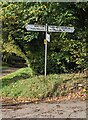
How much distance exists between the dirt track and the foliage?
5.00 m

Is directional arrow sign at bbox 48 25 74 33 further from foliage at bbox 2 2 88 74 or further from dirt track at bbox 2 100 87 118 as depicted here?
dirt track at bbox 2 100 87 118

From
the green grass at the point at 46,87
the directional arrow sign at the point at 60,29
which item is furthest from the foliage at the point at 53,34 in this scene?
the green grass at the point at 46,87

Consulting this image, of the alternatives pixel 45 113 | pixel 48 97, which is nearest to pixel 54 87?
pixel 48 97

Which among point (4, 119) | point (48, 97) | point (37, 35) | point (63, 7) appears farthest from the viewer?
point (37, 35)

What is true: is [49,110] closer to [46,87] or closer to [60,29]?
[46,87]

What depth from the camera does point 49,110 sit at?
952 centimetres

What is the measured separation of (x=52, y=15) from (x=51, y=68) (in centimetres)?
268

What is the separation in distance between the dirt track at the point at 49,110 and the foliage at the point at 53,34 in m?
5.00

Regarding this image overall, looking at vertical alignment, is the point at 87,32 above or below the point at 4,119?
above

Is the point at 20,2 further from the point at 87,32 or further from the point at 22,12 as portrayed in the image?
the point at 87,32

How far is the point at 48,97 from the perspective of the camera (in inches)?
475

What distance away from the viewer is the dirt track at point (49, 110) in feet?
29.0

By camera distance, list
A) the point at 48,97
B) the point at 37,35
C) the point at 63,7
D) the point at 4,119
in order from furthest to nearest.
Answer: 1. the point at 37,35
2. the point at 63,7
3. the point at 48,97
4. the point at 4,119

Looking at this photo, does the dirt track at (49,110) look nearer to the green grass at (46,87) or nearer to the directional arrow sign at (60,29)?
the green grass at (46,87)
